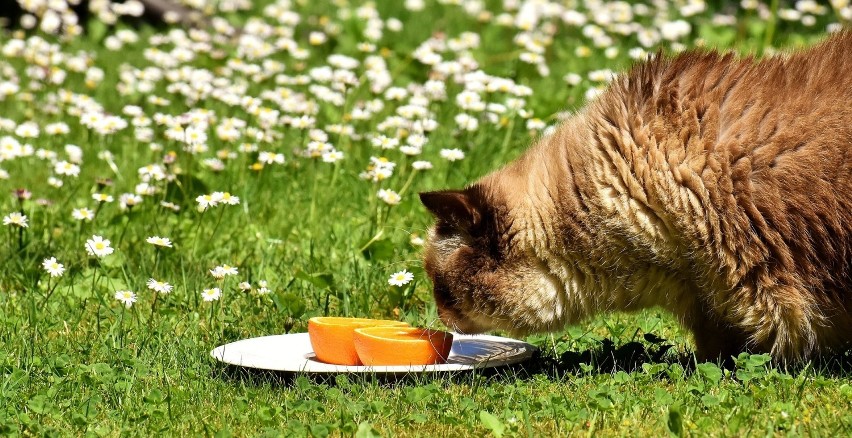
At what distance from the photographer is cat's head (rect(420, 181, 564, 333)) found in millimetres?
4449

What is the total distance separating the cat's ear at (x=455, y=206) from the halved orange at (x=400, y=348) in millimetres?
411

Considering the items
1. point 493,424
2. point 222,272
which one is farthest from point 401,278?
point 493,424

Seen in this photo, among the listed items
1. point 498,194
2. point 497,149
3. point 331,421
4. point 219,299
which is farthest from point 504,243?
point 497,149

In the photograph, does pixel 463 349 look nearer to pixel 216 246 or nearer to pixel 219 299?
pixel 219 299

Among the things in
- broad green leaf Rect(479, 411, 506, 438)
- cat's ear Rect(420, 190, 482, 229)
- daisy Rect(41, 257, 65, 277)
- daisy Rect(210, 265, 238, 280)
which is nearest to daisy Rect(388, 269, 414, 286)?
daisy Rect(210, 265, 238, 280)

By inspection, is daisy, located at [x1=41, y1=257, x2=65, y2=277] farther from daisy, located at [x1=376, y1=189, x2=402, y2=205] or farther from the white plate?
daisy, located at [x1=376, y1=189, x2=402, y2=205]

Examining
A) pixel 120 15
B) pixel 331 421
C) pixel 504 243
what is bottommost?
pixel 120 15

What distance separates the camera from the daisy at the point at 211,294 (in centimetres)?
496

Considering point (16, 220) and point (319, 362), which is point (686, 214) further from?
point (16, 220)

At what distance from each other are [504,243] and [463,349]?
0.57 metres

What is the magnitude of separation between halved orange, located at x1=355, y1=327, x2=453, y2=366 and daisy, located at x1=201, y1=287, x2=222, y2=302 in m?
0.78

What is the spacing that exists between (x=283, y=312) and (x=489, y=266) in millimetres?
1072

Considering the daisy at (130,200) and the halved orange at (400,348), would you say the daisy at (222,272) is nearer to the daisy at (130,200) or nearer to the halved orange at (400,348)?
the daisy at (130,200)

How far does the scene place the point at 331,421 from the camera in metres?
3.84
